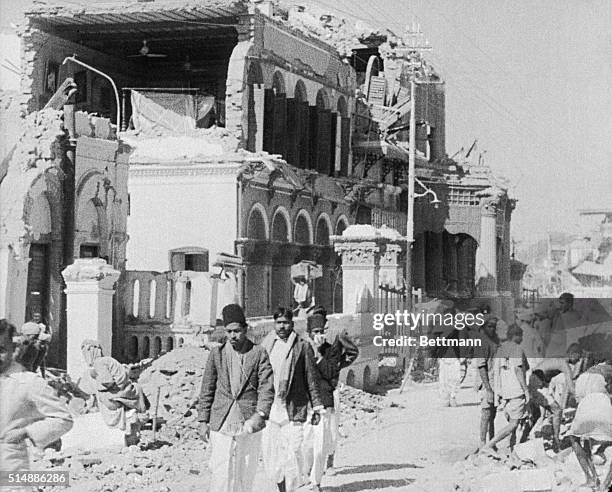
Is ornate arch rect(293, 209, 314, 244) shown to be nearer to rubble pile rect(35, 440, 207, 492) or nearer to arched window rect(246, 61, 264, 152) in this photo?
arched window rect(246, 61, 264, 152)

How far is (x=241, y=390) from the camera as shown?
521 cm

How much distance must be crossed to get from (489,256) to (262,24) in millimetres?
2140

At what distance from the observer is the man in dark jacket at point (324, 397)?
573cm

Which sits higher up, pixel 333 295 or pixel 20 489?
pixel 333 295

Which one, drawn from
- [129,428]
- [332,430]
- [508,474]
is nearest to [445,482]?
[508,474]

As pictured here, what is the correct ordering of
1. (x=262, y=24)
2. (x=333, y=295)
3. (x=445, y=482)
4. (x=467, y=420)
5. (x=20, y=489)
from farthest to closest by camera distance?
1. (x=262, y=24)
2. (x=333, y=295)
3. (x=467, y=420)
4. (x=445, y=482)
5. (x=20, y=489)

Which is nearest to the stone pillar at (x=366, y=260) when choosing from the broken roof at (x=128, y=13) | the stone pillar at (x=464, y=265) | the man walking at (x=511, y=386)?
the stone pillar at (x=464, y=265)

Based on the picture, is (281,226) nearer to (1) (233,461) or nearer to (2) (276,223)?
(2) (276,223)

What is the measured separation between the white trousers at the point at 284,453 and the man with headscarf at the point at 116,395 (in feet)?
2.85

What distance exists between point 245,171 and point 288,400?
8.61 feet

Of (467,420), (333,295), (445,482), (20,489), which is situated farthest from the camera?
(333,295)

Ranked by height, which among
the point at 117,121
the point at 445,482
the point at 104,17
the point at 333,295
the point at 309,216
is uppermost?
the point at 104,17

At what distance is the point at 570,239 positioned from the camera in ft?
25.4

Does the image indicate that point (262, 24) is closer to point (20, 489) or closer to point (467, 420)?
point (467, 420)
